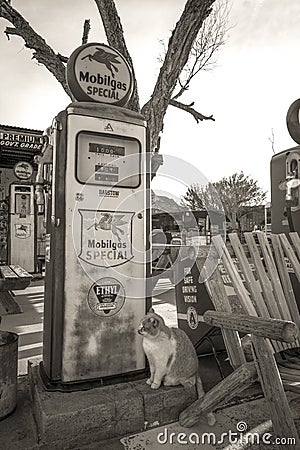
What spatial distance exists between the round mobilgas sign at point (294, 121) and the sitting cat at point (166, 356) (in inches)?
88.2

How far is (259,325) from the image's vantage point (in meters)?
1.81

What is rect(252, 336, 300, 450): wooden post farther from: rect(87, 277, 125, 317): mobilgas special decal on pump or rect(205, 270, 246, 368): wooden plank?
rect(87, 277, 125, 317): mobilgas special decal on pump

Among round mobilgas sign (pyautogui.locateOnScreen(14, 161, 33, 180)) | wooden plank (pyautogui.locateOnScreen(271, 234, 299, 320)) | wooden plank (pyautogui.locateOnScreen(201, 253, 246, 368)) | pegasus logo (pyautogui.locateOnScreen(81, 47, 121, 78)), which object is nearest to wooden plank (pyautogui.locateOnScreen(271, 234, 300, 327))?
wooden plank (pyautogui.locateOnScreen(271, 234, 299, 320))

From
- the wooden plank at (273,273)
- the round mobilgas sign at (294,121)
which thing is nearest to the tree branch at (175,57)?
the round mobilgas sign at (294,121)

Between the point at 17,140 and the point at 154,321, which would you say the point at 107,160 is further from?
the point at 17,140

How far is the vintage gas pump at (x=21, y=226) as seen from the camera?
902 cm

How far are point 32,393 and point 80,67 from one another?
7.11 feet

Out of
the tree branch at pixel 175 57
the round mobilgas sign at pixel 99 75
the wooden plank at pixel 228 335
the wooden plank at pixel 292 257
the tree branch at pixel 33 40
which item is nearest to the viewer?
the wooden plank at pixel 228 335

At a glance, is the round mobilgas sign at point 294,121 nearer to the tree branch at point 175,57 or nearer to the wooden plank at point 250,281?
the wooden plank at point 250,281

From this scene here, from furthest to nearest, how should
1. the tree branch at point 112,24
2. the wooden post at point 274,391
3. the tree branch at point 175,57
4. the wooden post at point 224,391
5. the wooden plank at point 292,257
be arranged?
the tree branch at point 112,24
the tree branch at point 175,57
the wooden plank at point 292,257
the wooden post at point 224,391
the wooden post at point 274,391

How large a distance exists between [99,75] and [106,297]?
4.94ft

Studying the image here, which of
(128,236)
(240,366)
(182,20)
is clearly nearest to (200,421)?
(240,366)

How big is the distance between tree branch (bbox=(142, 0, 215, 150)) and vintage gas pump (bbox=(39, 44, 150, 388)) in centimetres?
400

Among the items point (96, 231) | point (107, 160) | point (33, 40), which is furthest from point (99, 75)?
point (33, 40)
